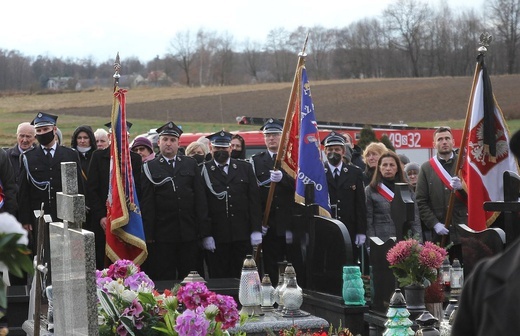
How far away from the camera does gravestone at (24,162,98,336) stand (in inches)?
218

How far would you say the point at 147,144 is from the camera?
11719 millimetres

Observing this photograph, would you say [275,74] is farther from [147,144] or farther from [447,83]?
[147,144]

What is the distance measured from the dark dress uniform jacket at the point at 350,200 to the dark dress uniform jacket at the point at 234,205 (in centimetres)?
88

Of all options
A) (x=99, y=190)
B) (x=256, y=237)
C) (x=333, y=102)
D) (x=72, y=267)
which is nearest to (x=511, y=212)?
(x=72, y=267)

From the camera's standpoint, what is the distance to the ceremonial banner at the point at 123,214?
9930mm

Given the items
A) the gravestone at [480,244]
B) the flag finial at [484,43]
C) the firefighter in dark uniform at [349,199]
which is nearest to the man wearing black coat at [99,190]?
the firefighter in dark uniform at [349,199]

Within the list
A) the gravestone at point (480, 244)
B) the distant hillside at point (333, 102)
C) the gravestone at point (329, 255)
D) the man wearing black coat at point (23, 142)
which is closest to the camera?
the gravestone at point (480, 244)

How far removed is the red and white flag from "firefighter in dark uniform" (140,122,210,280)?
2.67 m

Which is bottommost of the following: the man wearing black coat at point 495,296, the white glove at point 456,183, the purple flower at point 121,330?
the purple flower at point 121,330

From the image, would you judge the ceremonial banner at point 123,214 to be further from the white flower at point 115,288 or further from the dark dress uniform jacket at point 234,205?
the white flower at point 115,288

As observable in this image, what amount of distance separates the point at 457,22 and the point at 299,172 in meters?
74.2

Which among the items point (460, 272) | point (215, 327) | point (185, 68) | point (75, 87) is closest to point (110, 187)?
point (460, 272)

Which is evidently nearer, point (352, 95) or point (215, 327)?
point (215, 327)

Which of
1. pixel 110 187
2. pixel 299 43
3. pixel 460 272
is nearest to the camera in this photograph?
pixel 460 272
